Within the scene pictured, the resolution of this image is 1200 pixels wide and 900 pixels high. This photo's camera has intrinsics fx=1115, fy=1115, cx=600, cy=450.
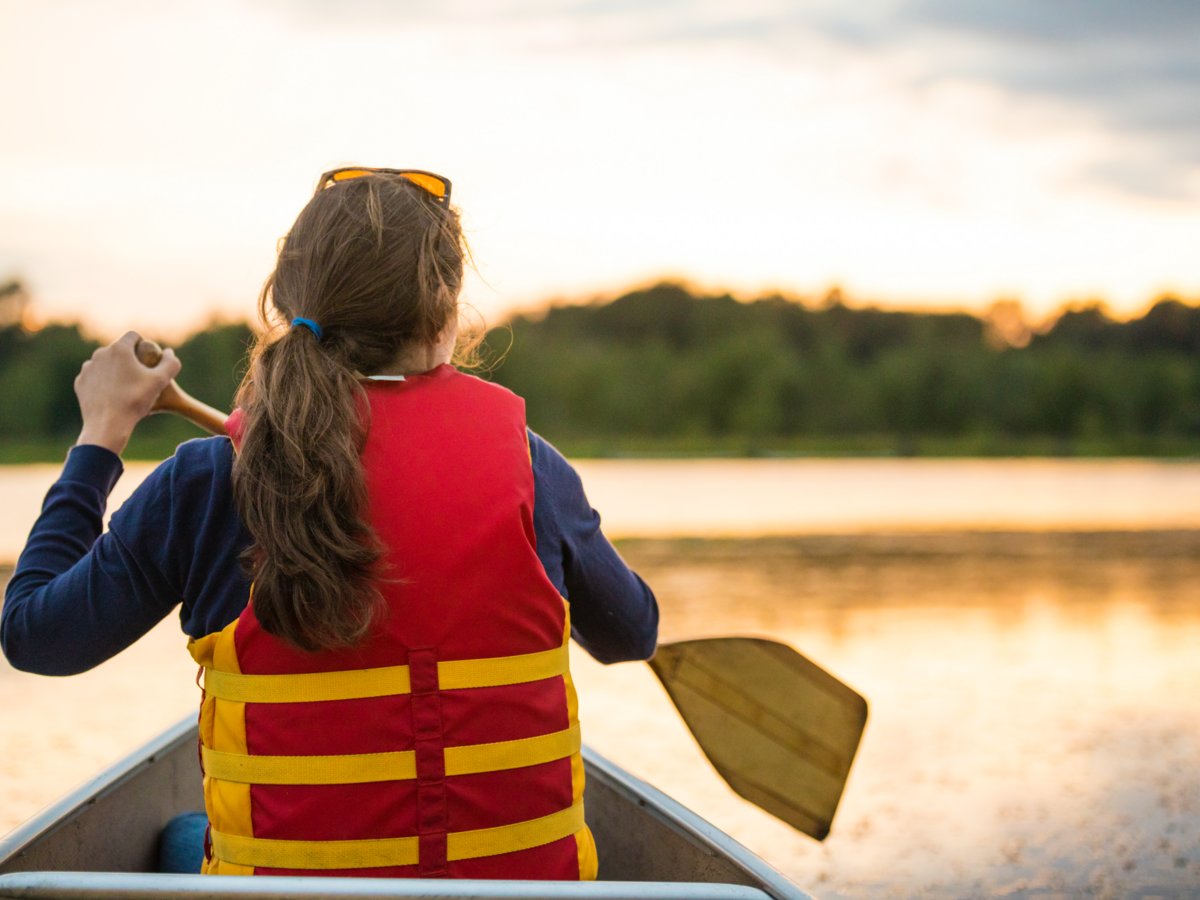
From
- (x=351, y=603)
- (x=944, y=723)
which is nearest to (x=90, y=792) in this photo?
(x=351, y=603)

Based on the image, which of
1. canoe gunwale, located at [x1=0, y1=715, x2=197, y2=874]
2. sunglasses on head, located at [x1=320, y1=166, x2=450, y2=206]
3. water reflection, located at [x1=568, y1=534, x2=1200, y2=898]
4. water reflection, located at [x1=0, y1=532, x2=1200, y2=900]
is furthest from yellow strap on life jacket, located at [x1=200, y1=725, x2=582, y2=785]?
water reflection, located at [x1=568, y1=534, x2=1200, y2=898]

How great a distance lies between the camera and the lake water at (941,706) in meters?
3.01

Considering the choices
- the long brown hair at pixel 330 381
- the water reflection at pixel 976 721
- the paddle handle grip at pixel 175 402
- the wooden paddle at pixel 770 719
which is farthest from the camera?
the water reflection at pixel 976 721

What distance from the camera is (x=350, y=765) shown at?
1125 mm

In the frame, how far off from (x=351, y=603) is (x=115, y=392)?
479 mm

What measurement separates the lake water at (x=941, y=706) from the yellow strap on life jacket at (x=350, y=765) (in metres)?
0.90

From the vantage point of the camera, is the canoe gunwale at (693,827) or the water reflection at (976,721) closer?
the canoe gunwale at (693,827)

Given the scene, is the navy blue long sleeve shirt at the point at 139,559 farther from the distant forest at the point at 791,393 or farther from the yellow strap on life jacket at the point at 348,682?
the distant forest at the point at 791,393

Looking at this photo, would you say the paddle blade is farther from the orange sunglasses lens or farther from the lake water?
the orange sunglasses lens

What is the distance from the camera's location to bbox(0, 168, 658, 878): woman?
3.63ft

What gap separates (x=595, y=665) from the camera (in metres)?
5.32

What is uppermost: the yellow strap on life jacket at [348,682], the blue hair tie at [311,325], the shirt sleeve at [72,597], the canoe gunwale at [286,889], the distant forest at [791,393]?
the blue hair tie at [311,325]

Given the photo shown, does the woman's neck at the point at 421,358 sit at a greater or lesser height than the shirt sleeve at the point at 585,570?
greater

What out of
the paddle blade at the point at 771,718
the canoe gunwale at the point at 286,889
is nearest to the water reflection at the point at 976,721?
the paddle blade at the point at 771,718
